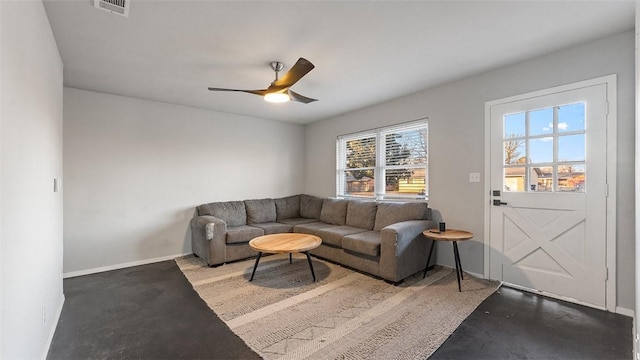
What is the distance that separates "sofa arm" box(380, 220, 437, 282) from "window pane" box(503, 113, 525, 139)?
4.58 ft

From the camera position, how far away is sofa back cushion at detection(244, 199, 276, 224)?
463cm

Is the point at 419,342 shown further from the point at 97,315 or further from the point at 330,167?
the point at 330,167

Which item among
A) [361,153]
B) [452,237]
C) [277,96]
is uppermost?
[277,96]

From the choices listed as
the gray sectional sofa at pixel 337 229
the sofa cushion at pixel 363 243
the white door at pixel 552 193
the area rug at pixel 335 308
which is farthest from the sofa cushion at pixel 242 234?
the white door at pixel 552 193

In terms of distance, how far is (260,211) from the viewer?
473 cm

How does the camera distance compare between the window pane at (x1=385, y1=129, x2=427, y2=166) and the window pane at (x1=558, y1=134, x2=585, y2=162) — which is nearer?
the window pane at (x1=558, y1=134, x2=585, y2=162)

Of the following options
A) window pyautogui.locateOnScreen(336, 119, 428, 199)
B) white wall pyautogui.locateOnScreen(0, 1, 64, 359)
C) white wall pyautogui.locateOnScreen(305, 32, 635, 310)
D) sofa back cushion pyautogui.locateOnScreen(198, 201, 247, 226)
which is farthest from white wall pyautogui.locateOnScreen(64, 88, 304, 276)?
white wall pyautogui.locateOnScreen(305, 32, 635, 310)

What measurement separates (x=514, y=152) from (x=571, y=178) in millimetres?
536

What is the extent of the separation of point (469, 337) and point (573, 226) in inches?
61.6

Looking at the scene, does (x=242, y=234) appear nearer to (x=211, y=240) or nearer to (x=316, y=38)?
(x=211, y=240)

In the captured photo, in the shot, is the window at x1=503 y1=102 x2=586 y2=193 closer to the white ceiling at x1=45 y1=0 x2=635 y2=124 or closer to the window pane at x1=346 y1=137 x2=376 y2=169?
the white ceiling at x1=45 y1=0 x2=635 y2=124

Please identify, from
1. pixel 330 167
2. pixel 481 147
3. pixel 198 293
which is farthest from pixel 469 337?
pixel 330 167

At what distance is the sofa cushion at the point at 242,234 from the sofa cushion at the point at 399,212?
5.71 ft

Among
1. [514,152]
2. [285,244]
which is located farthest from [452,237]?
[285,244]
